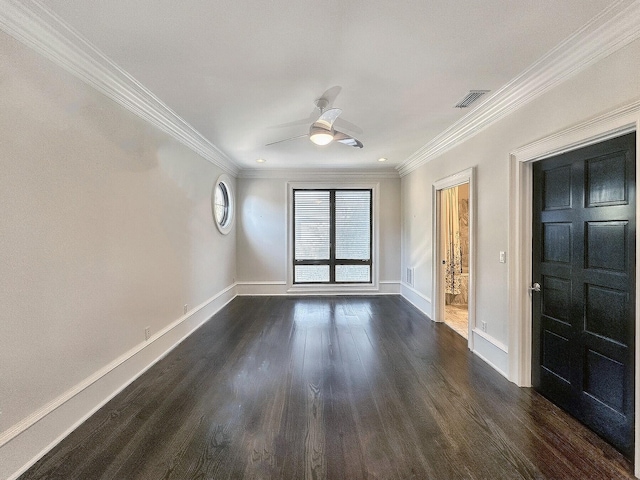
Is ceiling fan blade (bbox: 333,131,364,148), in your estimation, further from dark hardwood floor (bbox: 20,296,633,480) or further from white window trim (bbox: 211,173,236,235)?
white window trim (bbox: 211,173,236,235)

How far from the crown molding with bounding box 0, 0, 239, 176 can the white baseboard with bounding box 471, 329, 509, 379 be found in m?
4.10

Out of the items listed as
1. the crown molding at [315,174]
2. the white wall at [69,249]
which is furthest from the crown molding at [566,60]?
the white wall at [69,249]

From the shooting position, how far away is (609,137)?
6.28 ft

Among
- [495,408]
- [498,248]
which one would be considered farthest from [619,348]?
[498,248]

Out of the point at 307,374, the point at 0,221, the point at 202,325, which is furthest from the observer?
the point at 202,325

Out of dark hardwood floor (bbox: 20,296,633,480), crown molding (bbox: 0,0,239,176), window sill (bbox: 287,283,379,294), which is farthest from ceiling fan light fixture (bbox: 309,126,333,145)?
window sill (bbox: 287,283,379,294)

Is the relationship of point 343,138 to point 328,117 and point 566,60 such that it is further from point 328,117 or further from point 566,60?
point 566,60

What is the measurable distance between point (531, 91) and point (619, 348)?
202 cm

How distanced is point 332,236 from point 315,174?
4.51 ft

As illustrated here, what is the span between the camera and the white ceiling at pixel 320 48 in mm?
1713

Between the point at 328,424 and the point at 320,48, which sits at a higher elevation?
the point at 320,48

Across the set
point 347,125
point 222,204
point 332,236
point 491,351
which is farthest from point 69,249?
point 332,236

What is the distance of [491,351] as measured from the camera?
3076 millimetres

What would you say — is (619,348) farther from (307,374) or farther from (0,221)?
(0,221)
